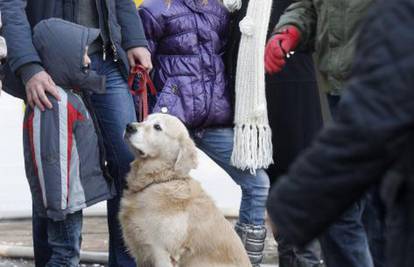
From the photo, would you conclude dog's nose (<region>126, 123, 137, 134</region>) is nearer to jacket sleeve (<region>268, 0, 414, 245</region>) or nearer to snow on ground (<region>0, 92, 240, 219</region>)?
snow on ground (<region>0, 92, 240, 219</region>)

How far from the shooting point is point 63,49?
4633mm

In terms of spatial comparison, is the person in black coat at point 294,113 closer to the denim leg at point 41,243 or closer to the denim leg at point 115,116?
the denim leg at point 115,116

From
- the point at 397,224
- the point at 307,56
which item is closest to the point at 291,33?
the point at 307,56

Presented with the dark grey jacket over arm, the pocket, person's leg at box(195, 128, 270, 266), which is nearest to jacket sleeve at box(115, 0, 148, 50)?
the dark grey jacket over arm

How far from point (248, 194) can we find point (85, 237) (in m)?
1.72

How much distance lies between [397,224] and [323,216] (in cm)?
19

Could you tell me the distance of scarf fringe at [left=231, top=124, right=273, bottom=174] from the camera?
212 inches

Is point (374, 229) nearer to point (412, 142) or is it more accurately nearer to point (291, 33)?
point (291, 33)

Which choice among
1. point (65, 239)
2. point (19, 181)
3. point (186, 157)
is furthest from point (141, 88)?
point (19, 181)

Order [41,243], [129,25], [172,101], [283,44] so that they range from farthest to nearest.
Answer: [172,101], [129,25], [41,243], [283,44]

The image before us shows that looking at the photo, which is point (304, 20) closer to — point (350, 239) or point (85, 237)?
point (350, 239)

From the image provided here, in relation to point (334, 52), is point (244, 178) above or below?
below

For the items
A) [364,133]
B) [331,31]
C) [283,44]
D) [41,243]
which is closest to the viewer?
[364,133]

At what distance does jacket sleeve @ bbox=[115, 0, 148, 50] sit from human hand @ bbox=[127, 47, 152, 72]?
0.02 m
